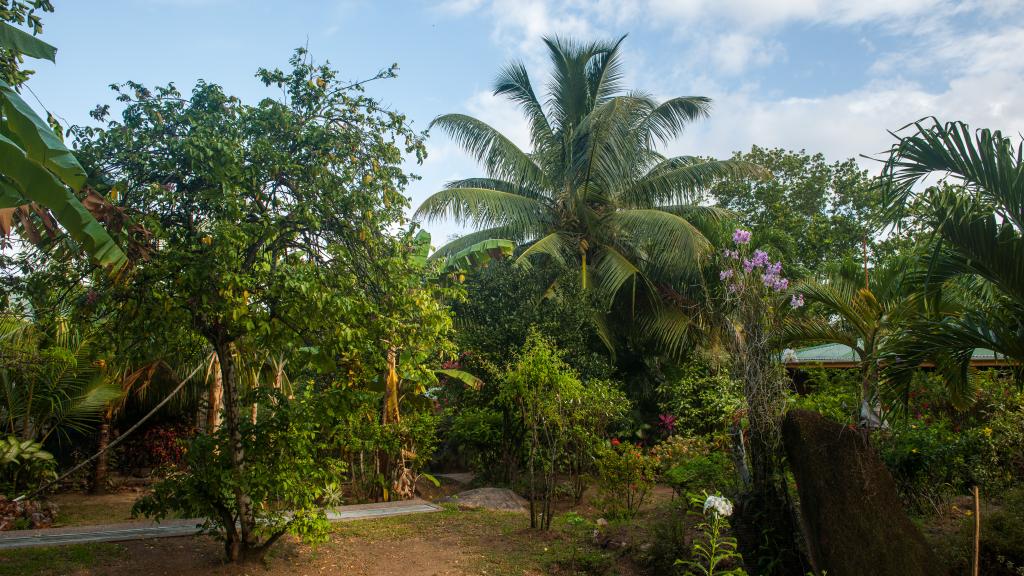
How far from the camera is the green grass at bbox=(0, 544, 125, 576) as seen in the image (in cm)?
607

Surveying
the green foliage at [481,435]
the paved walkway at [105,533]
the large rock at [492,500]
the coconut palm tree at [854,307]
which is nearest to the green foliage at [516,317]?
the green foliage at [481,435]

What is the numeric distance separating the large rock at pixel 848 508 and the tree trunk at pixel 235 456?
4876 millimetres

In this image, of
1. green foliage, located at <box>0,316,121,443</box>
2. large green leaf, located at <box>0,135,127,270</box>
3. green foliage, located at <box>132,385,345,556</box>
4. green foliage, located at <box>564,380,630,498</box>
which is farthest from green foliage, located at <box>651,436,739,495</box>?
green foliage, located at <box>0,316,121,443</box>

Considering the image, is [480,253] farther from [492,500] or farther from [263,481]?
[263,481]

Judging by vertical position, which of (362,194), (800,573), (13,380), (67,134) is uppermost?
(67,134)

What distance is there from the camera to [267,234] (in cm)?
569

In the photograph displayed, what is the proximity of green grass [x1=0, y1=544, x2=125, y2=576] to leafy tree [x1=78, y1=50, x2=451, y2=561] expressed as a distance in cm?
118

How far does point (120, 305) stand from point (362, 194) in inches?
92.2

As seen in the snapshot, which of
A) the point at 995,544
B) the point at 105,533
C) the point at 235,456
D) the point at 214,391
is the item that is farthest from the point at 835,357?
the point at 105,533

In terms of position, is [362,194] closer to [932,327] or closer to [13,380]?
[932,327]

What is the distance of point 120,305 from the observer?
595 centimetres

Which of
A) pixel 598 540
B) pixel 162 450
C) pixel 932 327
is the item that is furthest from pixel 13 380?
pixel 932 327

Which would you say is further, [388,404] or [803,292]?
[388,404]

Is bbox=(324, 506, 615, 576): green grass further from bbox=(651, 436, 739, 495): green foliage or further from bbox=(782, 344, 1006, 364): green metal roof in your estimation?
bbox=(782, 344, 1006, 364): green metal roof
